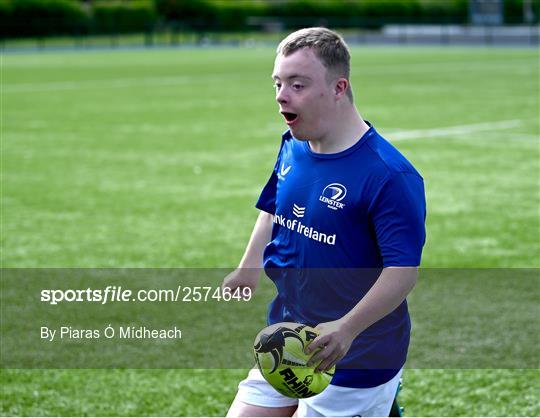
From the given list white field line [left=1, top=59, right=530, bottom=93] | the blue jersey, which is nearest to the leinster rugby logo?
the blue jersey

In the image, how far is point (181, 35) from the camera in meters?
67.8

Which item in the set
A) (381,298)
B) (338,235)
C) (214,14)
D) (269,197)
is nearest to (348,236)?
(338,235)

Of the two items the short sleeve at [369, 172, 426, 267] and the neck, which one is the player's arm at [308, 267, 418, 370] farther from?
the neck

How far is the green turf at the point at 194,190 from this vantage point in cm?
589

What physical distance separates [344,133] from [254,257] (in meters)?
0.75

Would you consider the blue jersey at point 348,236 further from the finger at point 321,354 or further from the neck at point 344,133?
the finger at point 321,354

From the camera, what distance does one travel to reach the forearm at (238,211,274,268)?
4.09 m

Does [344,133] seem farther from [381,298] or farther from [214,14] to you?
[214,14]

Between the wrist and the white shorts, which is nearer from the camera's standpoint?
the wrist

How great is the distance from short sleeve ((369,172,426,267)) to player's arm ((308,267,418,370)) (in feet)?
0.14

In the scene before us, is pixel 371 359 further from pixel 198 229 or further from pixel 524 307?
pixel 198 229

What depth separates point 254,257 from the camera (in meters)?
4.09

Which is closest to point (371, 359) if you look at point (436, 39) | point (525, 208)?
point (525, 208)

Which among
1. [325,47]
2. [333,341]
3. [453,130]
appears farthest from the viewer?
[453,130]
